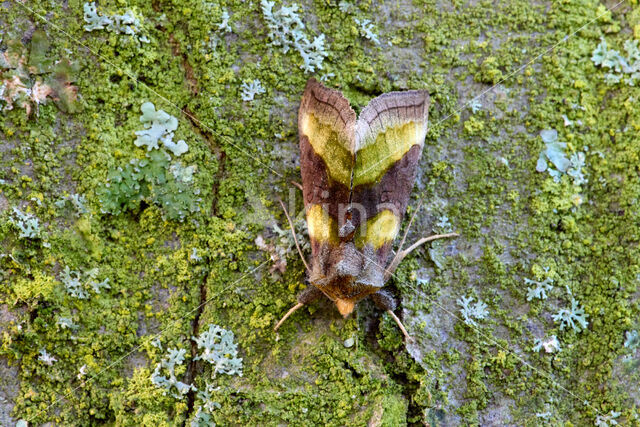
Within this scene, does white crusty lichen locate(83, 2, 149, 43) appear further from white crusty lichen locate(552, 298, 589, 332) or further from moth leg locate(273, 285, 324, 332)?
white crusty lichen locate(552, 298, 589, 332)

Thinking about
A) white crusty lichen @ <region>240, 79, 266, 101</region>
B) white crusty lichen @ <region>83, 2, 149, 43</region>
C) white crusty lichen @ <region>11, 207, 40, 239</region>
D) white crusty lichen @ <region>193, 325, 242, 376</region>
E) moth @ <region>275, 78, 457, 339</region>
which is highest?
white crusty lichen @ <region>83, 2, 149, 43</region>

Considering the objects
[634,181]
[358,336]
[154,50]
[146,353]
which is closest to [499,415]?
[358,336]

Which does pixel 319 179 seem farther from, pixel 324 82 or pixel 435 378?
pixel 435 378

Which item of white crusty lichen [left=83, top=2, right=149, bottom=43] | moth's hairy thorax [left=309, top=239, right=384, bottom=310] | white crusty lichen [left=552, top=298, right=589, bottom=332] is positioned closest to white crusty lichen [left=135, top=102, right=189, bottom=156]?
white crusty lichen [left=83, top=2, right=149, bottom=43]

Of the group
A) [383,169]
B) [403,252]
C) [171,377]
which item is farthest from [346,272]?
[171,377]

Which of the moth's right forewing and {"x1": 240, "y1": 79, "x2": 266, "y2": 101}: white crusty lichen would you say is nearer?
the moth's right forewing

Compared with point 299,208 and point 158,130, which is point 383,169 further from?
point 158,130
